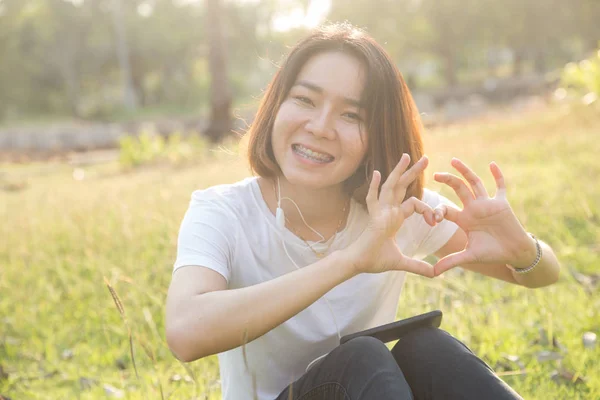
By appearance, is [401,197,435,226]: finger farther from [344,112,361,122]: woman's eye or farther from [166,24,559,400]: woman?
[344,112,361,122]: woman's eye

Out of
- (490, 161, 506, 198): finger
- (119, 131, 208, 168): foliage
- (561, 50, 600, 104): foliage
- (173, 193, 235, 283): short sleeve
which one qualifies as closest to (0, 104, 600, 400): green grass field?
(173, 193, 235, 283): short sleeve

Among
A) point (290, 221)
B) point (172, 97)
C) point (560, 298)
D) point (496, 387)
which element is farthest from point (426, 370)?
point (172, 97)

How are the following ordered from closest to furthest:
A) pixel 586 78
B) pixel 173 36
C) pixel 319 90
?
1. pixel 319 90
2. pixel 586 78
3. pixel 173 36

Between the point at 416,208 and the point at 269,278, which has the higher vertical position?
the point at 416,208

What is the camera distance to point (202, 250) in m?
1.93

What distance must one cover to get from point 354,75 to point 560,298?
7.35 ft

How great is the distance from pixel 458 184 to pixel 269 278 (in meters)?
0.75

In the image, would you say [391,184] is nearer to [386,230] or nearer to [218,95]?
[386,230]

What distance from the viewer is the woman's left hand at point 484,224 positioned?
6.78 ft

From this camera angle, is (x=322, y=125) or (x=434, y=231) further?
(x=434, y=231)

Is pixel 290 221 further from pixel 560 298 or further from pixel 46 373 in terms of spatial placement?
pixel 560 298

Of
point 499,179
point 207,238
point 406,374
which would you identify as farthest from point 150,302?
point 499,179

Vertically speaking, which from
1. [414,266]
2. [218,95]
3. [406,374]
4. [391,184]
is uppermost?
[391,184]

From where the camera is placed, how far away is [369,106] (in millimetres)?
2213
